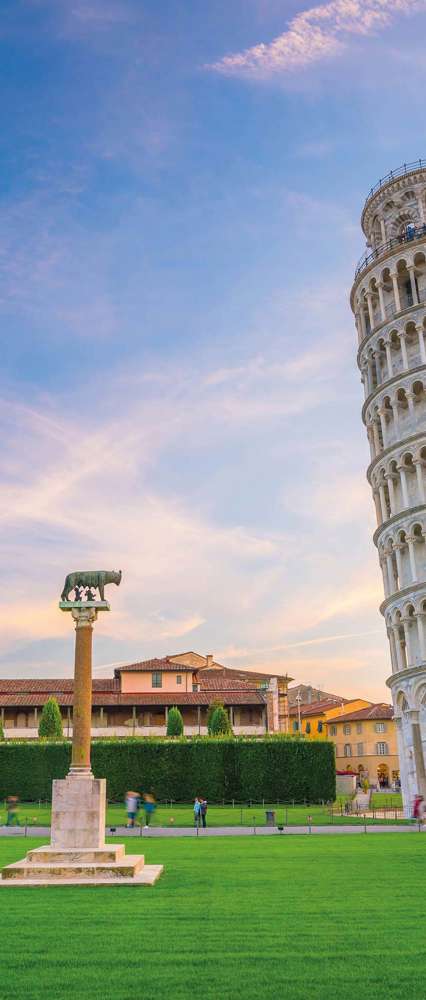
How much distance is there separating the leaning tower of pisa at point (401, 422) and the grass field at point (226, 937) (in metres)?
29.4

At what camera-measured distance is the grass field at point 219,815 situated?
42.1m

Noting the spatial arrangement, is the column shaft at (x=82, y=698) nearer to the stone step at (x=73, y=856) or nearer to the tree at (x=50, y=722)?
the stone step at (x=73, y=856)

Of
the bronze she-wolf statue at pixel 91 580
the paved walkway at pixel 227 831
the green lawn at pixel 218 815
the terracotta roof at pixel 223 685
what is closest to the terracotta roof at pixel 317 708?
the terracotta roof at pixel 223 685

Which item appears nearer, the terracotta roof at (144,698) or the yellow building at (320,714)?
the terracotta roof at (144,698)

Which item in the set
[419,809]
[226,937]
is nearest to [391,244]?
[419,809]

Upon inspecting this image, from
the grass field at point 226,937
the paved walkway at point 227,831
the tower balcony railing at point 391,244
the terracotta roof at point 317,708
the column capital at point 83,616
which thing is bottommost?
the grass field at point 226,937

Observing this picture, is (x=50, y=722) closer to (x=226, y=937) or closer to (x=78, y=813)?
(x=78, y=813)

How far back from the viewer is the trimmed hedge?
54469 millimetres

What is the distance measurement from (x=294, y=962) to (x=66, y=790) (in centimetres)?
1140

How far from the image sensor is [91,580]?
2231cm

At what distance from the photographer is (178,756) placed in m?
55.4

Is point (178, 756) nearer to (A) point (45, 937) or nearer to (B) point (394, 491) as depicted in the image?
(B) point (394, 491)

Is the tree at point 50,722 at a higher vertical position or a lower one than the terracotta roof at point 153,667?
lower

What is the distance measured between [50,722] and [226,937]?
55.6 meters
